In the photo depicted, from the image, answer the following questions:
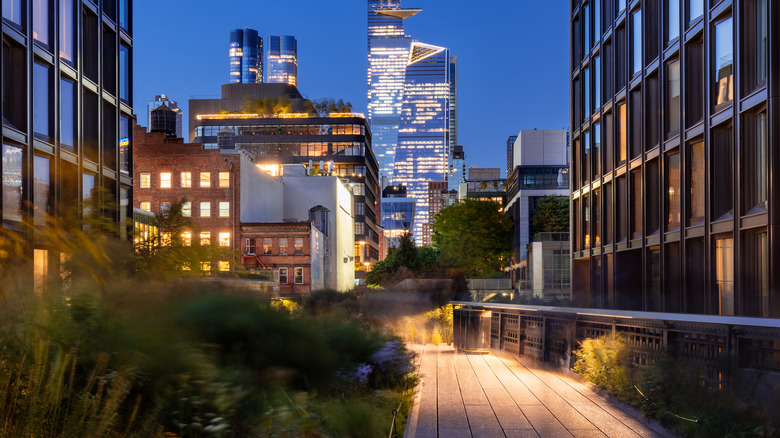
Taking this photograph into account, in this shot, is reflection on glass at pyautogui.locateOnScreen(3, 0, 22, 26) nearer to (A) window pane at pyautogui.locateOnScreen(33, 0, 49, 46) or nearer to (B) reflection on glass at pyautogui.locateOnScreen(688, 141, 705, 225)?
(A) window pane at pyautogui.locateOnScreen(33, 0, 49, 46)

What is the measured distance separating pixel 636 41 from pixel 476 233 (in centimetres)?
5825

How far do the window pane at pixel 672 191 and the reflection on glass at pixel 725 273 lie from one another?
3628 mm

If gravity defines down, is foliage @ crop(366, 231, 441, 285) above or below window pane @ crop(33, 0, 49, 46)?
below

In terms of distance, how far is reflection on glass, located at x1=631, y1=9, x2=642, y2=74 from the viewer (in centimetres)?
3002

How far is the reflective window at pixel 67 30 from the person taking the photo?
26.3 meters

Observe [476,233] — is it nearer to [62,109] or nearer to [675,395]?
[62,109]

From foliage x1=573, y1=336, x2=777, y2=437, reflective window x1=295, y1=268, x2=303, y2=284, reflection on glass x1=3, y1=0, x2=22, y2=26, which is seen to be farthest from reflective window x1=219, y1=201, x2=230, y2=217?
foliage x1=573, y1=336, x2=777, y2=437

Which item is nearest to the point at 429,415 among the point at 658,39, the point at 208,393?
the point at 208,393

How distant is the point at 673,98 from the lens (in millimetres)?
26234

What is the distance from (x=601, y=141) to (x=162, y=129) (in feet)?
147

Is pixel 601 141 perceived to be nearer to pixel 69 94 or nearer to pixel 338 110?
pixel 69 94

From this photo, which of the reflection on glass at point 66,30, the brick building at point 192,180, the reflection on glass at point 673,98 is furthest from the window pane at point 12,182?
the brick building at point 192,180

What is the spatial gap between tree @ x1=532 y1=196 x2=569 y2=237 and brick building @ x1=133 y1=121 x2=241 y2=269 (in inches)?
1391

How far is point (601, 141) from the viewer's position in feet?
117
